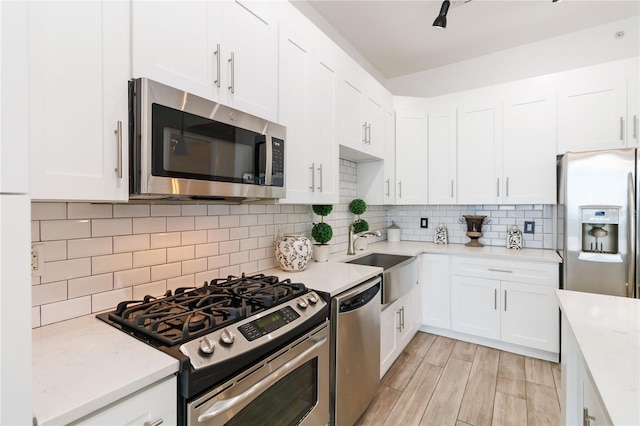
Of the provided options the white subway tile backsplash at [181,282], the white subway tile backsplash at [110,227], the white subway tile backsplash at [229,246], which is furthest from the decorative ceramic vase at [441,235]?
the white subway tile backsplash at [110,227]

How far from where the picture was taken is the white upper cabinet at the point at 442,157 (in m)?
3.27

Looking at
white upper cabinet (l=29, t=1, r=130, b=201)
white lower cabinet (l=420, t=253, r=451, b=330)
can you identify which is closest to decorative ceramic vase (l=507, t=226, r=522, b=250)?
white lower cabinet (l=420, t=253, r=451, b=330)

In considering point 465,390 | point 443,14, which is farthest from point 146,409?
point 443,14

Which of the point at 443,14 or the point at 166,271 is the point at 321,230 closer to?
the point at 166,271

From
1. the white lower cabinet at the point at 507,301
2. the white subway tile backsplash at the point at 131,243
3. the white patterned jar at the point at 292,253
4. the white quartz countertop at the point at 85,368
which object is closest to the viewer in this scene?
the white quartz countertop at the point at 85,368

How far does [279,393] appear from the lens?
4.20ft

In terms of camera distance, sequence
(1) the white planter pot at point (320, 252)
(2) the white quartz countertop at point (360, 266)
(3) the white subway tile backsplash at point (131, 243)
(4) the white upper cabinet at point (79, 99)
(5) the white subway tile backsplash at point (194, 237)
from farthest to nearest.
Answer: (1) the white planter pot at point (320, 252)
(2) the white quartz countertop at point (360, 266)
(5) the white subway tile backsplash at point (194, 237)
(3) the white subway tile backsplash at point (131, 243)
(4) the white upper cabinet at point (79, 99)

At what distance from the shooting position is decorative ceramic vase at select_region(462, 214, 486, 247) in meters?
3.28

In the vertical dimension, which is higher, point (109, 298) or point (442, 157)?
point (442, 157)

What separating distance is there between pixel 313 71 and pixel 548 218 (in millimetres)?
2751

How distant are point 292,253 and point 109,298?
0.97 metres

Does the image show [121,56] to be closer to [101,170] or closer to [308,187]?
[101,170]

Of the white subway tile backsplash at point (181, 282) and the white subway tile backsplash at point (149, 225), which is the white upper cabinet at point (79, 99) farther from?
the white subway tile backsplash at point (181, 282)

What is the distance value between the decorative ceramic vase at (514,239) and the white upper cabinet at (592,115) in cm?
85
